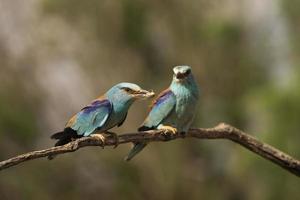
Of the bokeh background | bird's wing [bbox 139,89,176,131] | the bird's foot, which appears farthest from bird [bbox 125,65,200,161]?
the bokeh background

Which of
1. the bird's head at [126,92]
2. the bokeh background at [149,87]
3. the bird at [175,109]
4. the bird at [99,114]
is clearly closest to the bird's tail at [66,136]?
the bird at [99,114]

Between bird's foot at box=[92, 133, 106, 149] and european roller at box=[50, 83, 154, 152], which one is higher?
european roller at box=[50, 83, 154, 152]

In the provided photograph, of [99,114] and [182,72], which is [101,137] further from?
[182,72]

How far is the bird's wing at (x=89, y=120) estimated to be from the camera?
2031 mm

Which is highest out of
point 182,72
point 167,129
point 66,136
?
point 182,72

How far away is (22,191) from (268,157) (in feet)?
15.3

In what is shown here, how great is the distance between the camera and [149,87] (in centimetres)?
726

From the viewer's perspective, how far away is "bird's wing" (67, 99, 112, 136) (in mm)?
2031

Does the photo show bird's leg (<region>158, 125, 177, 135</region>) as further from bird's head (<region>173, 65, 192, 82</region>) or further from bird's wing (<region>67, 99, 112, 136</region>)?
bird's wing (<region>67, 99, 112, 136</region>)

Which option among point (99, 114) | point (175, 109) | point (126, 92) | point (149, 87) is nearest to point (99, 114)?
point (99, 114)

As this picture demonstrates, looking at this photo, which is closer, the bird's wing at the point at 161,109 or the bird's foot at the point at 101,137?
the bird's foot at the point at 101,137

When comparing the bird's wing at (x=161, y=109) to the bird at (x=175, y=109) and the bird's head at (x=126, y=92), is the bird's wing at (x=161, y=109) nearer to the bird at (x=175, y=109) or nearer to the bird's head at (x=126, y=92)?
the bird at (x=175, y=109)

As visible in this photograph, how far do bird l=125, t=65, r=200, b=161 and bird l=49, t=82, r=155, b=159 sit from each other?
0.29 metres

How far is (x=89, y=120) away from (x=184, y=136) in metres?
0.51
